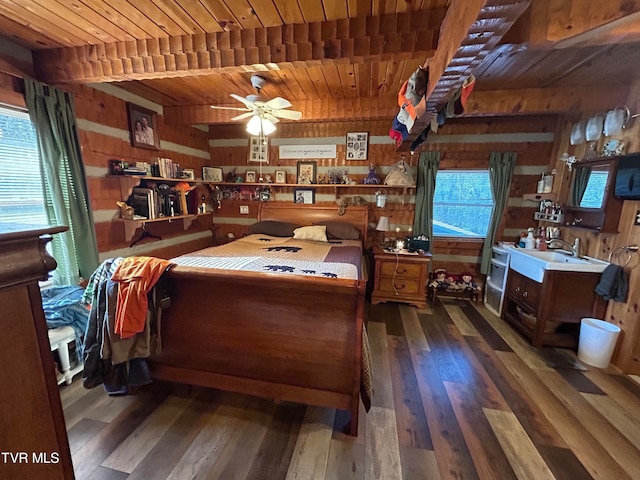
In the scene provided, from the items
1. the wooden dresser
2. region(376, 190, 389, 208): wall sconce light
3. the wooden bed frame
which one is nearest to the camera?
the wooden dresser

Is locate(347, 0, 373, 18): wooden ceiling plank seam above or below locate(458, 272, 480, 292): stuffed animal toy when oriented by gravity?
above

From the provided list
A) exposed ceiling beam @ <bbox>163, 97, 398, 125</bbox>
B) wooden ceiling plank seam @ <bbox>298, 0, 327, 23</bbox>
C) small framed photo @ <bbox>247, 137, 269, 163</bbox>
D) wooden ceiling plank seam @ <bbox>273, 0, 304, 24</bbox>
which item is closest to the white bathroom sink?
exposed ceiling beam @ <bbox>163, 97, 398, 125</bbox>

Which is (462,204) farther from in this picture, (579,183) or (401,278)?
(401,278)

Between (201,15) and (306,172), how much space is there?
242 cm

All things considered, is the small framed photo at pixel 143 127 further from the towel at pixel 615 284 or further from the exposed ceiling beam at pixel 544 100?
the towel at pixel 615 284

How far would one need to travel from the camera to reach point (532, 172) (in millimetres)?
3477

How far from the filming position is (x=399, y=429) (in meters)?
1.66

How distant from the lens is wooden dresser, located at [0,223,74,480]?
60cm

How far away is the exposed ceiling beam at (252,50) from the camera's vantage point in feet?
5.56

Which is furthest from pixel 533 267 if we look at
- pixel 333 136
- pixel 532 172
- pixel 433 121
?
pixel 333 136

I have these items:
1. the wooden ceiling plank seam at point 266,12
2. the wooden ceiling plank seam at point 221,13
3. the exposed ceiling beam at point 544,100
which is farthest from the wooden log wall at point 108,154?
the exposed ceiling beam at point 544,100

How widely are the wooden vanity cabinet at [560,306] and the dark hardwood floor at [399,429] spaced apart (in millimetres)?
337

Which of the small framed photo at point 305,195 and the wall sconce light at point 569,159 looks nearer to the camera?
the wall sconce light at point 569,159

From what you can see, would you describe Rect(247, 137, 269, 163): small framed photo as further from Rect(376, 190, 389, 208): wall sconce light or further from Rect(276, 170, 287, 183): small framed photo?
Rect(376, 190, 389, 208): wall sconce light
